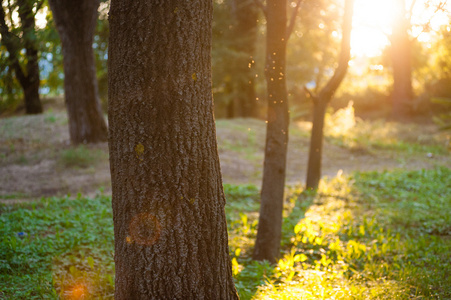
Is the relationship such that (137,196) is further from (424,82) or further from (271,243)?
(424,82)

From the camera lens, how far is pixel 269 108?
571cm

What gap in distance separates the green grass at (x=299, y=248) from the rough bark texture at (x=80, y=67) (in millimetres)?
4617

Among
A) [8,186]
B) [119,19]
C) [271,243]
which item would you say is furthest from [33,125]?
[119,19]

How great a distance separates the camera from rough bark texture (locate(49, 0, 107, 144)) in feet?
35.9

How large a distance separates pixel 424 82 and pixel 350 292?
2393 cm

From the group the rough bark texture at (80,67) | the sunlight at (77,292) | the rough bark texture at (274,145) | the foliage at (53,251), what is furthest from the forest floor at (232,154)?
the sunlight at (77,292)

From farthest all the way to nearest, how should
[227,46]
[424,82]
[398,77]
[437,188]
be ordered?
[424,82] → [398,77] → [227,46] → [437,188]

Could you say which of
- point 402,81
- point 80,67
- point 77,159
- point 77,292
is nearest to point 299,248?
point 77,292

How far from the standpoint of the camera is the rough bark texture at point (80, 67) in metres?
10.9

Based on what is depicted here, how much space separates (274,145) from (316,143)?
421 cm

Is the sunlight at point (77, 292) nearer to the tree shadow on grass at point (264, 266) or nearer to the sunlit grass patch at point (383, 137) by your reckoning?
the tree shadow on grass at point (264, 266)

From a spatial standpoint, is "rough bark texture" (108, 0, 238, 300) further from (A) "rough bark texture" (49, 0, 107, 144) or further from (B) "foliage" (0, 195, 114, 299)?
(A) "rough bark texture" (49, 0, 107, 144)

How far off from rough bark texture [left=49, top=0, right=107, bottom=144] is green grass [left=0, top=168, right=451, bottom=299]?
4617 mm

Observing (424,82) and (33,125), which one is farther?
(424,82)
